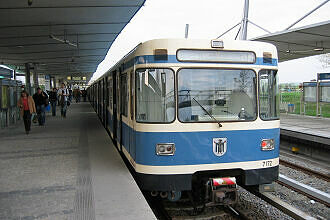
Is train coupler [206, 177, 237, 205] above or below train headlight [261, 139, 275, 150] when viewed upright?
below

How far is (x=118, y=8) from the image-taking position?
11086 mm

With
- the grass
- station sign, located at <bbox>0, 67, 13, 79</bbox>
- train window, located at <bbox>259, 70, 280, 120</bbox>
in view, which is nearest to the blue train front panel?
train window, located at <bbox>259, 70, 280, 120</bbox>

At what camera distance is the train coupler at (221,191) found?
210 inches

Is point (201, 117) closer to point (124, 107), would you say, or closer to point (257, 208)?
point (124, 107)

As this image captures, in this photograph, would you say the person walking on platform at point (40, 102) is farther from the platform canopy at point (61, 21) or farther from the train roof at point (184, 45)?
the train roof at point (184, 45)

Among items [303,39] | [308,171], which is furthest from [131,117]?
[303,39]

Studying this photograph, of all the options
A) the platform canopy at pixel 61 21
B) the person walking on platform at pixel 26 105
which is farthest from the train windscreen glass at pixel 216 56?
the person walking on platform at pixel 26 105

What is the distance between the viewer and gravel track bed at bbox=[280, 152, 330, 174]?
10397 millimetres

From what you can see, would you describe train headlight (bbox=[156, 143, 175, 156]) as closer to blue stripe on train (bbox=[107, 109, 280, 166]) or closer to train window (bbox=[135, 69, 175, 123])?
blue stripe on train (bbox=[107, 109, 280, 166])

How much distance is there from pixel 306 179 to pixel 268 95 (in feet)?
14.0

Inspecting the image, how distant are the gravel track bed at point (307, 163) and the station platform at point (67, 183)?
6156 millimetres

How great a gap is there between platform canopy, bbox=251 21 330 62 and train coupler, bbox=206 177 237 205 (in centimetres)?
816

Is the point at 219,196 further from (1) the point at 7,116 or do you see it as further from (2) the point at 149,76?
(1) the point at 7,116

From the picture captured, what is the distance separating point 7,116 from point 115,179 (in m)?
11.4
